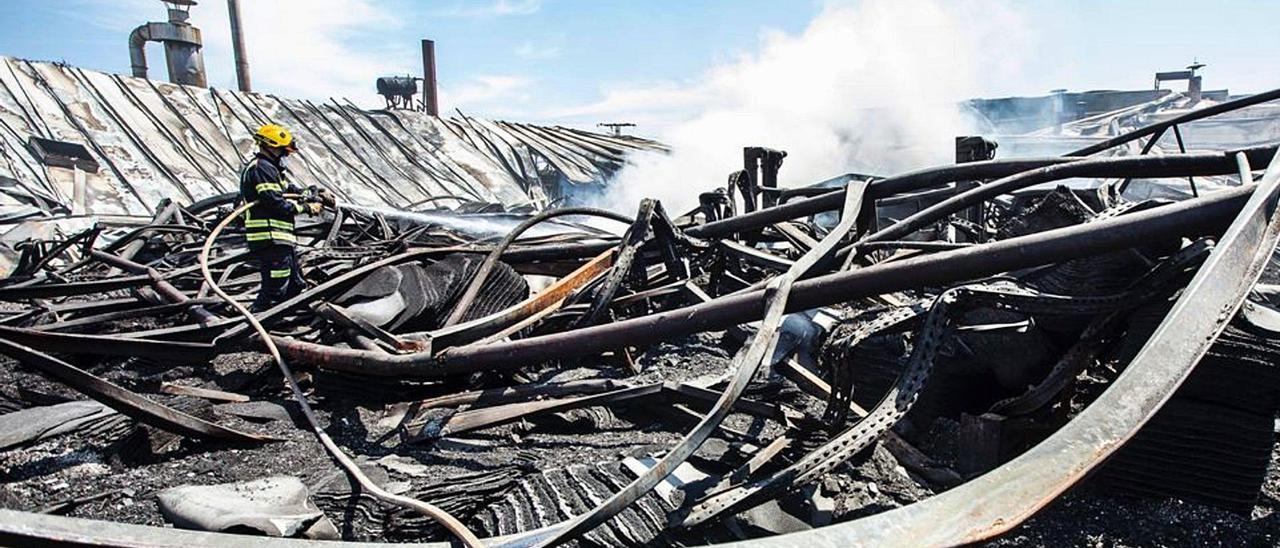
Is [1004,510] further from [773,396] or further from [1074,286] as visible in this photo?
[773,396]

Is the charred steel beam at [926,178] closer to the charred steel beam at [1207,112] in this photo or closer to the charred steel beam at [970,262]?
the charred steel beam at [970,262]

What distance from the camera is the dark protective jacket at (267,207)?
461 centimetres

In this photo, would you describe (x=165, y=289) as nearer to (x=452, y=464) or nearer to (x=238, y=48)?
(x=452, y=464)

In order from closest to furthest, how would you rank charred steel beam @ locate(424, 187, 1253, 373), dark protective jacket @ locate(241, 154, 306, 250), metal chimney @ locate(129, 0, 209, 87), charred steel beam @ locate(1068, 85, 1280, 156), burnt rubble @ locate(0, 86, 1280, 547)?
burnt rubble @ locate(0, 86, 1280, 547) → charred steel beam @ locate(424, 187, 1253, 373) → charred steel beam @ locate(1068, 85, 1280, 156) → dark protective jacket @ locate(241, 154, 306, 250) → metal chimney @ locate(129, 0, 209, 87)

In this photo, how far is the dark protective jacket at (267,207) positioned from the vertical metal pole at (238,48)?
18.3 m

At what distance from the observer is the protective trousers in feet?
14.5

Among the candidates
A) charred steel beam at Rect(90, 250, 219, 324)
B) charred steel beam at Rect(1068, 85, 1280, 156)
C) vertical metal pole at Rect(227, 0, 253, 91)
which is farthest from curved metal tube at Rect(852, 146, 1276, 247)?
vertical metal pole at Rect(227, 0, 253, 91)

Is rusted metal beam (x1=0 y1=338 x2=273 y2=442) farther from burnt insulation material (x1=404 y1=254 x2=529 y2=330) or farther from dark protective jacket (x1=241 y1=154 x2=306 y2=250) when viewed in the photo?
dark protective jacket (x1=241 y1=154 x2=306 y2=250)

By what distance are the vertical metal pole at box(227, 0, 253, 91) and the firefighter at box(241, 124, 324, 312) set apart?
1823 cm

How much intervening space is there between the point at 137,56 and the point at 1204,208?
85.2 feet

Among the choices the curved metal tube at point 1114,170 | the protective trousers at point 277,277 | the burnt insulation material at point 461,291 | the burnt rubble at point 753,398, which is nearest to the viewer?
the burnt rubble at point 753,398

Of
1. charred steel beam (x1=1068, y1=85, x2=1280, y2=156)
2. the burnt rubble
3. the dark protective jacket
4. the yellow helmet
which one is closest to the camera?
the burnt rubble

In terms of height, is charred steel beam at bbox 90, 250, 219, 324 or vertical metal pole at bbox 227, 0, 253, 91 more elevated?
vertical metal pole at bbox 227, 0, 253, 91

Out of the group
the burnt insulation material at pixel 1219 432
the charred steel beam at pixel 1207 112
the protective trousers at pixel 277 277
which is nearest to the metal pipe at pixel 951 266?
the burnt insulation material at pixel 1219 432
